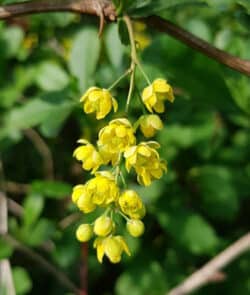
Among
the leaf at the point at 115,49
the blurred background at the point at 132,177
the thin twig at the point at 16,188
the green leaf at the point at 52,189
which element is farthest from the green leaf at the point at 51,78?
the thin twig at the point at 16,188

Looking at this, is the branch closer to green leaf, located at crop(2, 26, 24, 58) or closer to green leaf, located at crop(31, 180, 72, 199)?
green leaf, located at crop(31, 180, 72, 199)

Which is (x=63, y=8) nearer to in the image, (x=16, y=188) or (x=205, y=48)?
(x=205, y=48)

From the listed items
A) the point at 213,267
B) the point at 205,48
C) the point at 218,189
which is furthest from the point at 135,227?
the point at 218,189

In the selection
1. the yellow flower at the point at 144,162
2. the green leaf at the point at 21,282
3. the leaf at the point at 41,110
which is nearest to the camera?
the yellow flower at the point at 144,162

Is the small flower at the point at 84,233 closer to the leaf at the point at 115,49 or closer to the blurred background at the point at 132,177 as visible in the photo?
→ the blurred background at the point at 132,177

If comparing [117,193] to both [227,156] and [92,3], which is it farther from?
[227,156]
